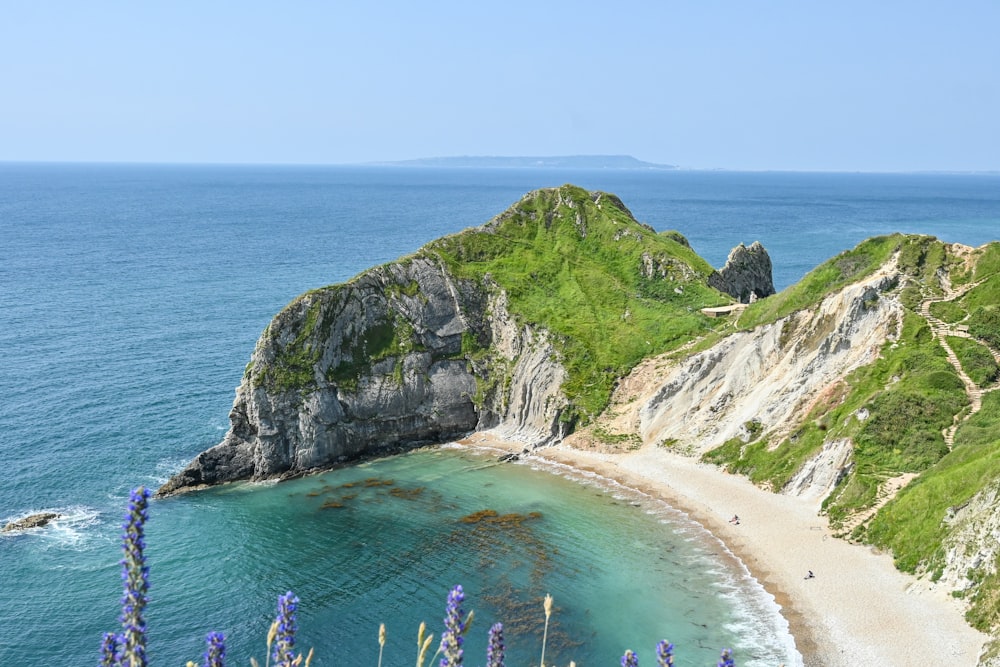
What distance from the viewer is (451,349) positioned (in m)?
76.4

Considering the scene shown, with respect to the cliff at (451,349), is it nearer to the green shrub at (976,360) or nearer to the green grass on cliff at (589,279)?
the green grass on cliff at (589,279)

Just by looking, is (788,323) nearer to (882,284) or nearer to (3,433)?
(882,284)

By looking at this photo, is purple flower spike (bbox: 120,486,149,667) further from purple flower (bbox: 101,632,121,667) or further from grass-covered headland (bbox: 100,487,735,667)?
purple flower (bbox: 101,632,121,667)

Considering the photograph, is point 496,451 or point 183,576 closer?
point 183,576

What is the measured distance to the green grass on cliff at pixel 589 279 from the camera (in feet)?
248

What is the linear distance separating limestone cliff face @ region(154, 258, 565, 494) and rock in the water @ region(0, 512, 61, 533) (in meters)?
8.08

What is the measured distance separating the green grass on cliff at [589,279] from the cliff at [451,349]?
0.19 meters

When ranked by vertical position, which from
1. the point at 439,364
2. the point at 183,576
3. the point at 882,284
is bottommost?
the point at 183,576

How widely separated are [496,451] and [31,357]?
5304cm

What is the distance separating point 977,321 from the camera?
190 ft

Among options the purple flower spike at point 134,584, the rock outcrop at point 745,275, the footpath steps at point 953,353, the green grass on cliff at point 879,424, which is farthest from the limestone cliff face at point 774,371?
the purple flower spike at point 134,584

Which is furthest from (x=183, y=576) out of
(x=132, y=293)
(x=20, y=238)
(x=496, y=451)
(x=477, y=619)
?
(x=20, y=238)

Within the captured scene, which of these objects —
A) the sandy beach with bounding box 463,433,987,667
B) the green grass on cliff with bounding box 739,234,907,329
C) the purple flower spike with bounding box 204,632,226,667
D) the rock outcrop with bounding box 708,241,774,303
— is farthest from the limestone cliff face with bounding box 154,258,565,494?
the purple flower spike with bounding box 204,632,226,667

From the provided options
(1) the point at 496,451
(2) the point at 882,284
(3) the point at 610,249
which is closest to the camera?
(2) the point at 882,284
